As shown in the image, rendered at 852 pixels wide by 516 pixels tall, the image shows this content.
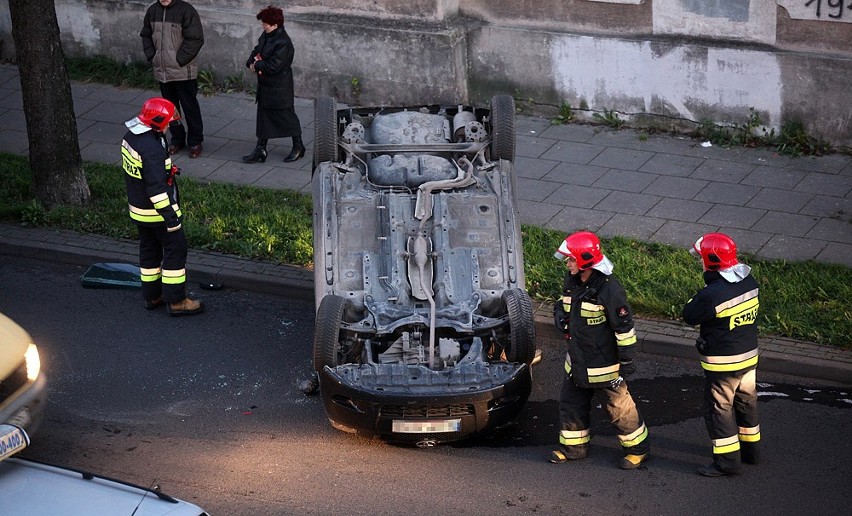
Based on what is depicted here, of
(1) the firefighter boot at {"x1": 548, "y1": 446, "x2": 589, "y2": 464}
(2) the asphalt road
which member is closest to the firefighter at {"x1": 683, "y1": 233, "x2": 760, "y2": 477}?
(2) the asphalt road

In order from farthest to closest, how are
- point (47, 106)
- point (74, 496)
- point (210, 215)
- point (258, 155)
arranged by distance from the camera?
point (258, 155) < point (47, 106) < point (210, 215) < point (74, 496)

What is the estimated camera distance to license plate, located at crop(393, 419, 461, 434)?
24.6 ft

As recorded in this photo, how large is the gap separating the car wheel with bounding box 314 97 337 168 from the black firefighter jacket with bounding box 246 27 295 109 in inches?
117

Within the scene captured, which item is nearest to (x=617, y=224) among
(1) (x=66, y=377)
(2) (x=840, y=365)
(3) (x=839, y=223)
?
(3) (x=839, y=223)

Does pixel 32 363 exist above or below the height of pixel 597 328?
below

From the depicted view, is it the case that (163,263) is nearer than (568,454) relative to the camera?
No

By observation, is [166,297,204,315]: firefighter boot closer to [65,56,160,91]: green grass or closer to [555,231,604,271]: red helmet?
[555,231,604,271]: red helmet

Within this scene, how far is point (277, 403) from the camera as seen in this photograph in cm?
859

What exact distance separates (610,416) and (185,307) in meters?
3.85

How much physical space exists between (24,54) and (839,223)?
24.4 ft

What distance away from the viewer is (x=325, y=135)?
930 cm

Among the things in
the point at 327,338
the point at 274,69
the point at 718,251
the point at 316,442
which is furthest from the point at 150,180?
the point at 718,251

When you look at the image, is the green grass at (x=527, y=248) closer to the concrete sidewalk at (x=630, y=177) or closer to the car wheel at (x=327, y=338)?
the concrete sidewalk at (x=630, y=177)

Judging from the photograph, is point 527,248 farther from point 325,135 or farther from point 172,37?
point 172,37
